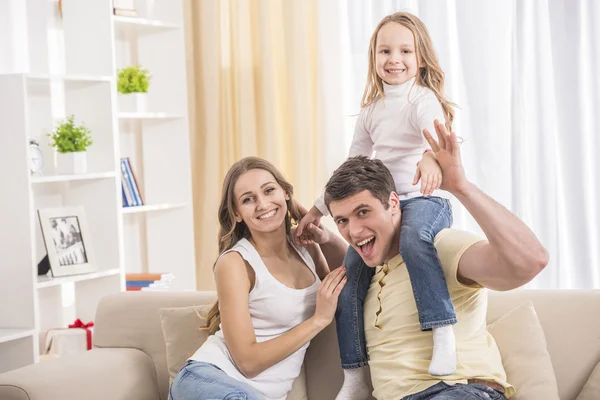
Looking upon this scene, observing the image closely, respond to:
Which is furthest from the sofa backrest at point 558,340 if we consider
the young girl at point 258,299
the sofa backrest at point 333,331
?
the young girl at point 258,299

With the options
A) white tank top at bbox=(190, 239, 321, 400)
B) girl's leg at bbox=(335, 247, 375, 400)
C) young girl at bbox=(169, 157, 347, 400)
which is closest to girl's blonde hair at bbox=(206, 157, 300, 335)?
young girl at bbox=(169, 157, 347, 400)

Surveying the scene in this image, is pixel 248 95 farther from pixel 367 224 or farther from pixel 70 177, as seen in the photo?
pixel 367 224

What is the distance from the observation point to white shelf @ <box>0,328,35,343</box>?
3404 millimetres

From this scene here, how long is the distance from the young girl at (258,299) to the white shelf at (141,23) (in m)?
1.92

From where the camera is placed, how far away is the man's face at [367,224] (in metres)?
2.23

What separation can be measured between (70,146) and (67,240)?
0.45 metres

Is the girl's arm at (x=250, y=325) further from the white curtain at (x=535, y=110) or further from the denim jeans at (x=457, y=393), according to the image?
the white curtain at (x=535, y=110)

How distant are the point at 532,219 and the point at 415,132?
4.46ft

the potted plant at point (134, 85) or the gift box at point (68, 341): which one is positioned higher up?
the potted plant at point (134, 85)

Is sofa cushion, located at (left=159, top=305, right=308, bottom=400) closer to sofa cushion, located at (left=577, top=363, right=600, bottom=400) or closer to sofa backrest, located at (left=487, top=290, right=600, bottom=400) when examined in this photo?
sofa backrest, located at (left=487, top=290, right=600, bottom=400)

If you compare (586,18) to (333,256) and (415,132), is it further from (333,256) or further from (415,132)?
(333,256)

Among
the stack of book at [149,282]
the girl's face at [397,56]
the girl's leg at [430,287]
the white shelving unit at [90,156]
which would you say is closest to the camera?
the girl's leg at [430,287]

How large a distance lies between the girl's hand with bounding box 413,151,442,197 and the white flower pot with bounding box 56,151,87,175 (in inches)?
91.1

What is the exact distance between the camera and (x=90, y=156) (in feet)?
13.1
